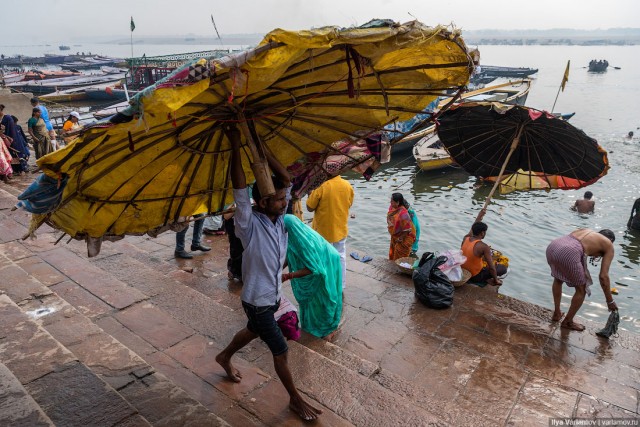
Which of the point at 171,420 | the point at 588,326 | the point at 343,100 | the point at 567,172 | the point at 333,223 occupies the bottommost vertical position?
the point at 588,326

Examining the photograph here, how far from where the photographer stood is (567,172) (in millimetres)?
6691

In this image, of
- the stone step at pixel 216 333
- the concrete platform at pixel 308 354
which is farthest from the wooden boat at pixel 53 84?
the concrete platform at pixel 308 354

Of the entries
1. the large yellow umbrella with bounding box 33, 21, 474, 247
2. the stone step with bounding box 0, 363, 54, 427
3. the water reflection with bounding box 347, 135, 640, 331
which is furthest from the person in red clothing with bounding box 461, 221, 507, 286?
the stone step with bounding box 0, 363, 54, 427

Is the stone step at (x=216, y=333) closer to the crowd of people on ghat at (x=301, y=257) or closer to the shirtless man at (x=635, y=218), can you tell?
the crowd of people on ghat at (x=301, y=257)

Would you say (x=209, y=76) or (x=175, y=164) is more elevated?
(x=209, y=76)

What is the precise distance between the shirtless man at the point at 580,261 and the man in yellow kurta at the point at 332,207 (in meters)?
2.63

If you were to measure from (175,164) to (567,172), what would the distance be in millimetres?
6005

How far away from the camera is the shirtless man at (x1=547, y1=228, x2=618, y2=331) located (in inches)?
201

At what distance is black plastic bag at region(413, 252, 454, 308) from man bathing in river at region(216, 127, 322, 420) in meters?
2.63

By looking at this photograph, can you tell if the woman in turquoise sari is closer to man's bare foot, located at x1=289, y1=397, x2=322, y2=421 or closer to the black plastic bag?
man's bare foot, located at x1=289, y1=397, x2=322, y2=421

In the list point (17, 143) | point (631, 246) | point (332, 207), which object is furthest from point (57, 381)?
point (631, 246)

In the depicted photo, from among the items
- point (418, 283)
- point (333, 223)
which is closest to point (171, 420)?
point (333, 223)

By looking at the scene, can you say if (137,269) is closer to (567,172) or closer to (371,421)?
(371,421)

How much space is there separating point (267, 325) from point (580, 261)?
13.3ft
